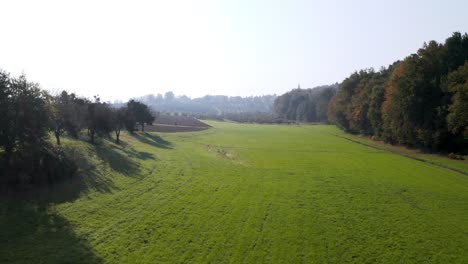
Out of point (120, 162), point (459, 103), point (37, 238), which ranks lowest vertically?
point (37, 238)

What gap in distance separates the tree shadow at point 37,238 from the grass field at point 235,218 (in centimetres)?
5

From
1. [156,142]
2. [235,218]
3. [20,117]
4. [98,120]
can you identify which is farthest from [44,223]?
[156,142]

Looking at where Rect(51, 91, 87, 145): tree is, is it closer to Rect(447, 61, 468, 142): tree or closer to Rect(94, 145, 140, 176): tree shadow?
Rect(94, 145, 140, 176): tree shadow

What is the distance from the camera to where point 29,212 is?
19.1m

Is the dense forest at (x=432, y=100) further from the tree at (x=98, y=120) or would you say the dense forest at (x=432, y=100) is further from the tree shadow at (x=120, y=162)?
the tree at (x=98, y=120)

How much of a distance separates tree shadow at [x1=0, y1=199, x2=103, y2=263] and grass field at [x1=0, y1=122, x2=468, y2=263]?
0.15 ft

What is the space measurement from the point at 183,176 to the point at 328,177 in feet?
50.3

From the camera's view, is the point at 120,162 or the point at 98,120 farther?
the point at 98,120

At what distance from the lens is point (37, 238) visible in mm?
15758

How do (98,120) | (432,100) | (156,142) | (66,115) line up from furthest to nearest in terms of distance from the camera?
1. (156,142)
2. (432,100)
3. (98,120)
4. (66,115)

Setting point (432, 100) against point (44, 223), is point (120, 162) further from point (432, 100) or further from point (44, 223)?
point (432, 100)

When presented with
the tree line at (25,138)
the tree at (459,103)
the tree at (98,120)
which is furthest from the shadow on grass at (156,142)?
the tree at (459,103)

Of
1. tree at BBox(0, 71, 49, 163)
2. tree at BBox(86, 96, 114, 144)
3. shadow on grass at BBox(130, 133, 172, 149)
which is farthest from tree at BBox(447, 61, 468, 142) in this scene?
tree at BBox(86, 96, 114, 144)

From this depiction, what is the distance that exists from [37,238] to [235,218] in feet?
35.5
